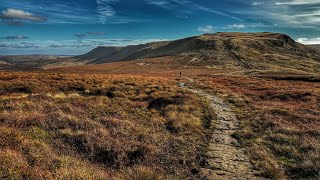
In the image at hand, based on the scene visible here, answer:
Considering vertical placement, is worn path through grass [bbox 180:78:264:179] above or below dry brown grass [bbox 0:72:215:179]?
below

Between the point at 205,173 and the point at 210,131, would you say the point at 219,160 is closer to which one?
the point at 205,173

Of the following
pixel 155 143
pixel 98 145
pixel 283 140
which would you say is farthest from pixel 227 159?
pixel 98 145

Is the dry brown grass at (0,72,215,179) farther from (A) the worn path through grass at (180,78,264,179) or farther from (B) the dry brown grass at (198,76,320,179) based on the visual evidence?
(B) the dry brown grass at (198,76,320,179)

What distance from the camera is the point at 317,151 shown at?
10945 millimetres

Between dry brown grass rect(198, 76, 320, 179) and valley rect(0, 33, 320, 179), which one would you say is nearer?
valley rect(0, 33, 320, 179)

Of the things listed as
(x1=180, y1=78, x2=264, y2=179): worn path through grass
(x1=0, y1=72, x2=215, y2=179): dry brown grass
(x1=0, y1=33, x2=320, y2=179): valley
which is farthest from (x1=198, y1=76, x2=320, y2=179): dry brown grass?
(x1=0, y1=72, x2=215, y2=179): dry brown grass

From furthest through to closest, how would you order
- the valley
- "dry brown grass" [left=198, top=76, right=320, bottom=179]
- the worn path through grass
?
"dry brown grass" [left=198, top=76, right=320, bottom=179] < the worn path through grass < the valley

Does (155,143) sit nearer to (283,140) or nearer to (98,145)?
(98,145)

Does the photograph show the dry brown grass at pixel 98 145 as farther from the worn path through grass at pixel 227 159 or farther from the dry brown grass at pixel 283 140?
the dry brown grass at pixel 283 140

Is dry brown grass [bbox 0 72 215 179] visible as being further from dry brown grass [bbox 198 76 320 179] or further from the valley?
Answer: dry brown grass [bbox 198 76 320 179]

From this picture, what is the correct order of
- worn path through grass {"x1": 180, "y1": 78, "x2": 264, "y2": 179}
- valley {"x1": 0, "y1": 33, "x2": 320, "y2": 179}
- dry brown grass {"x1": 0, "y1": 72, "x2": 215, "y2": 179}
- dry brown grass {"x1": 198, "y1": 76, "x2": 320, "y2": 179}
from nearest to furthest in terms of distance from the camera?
dry brown grass {"x1": 0, "y1": 72, "x2": 215, "y2": 179}
valley {"x1": 0, "y1": 33, "x2": 320, "y2": 179}
worn path through grass {"x1": 180, "y1": 78, "x2": 264, "y2": 179}
dry brown grass {"x1": 198, "y1": 76, "x2": 320, "y2": 179}

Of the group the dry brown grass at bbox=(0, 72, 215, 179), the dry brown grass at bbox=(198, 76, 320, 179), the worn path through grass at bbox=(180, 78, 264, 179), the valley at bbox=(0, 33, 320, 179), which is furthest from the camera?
the dry brown grass at bbox=(198, 76, 320, 179)

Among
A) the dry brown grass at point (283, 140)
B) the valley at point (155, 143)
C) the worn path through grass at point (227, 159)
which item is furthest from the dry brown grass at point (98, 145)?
the dry brown grass at point (283, 140)

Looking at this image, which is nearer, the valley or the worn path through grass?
the valley
